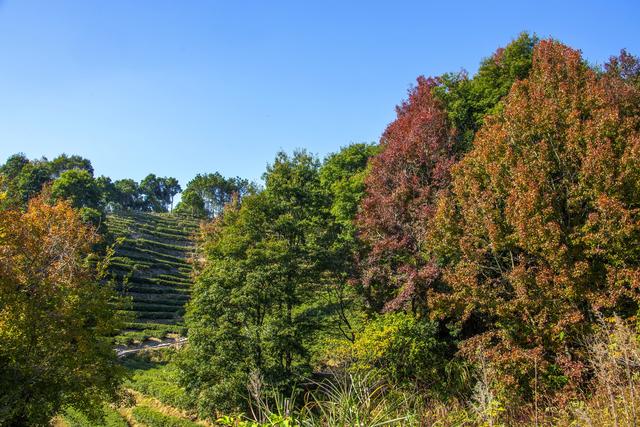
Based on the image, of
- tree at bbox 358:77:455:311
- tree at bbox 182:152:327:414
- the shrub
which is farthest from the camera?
the shrub

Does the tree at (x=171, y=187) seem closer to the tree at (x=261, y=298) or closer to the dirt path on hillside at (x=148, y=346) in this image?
the dirt path on hillside at (x=148, y=346)

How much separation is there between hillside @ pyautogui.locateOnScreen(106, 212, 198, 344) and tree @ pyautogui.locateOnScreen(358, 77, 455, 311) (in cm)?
2255

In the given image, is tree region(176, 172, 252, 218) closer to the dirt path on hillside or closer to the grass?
the dirt path on hillside

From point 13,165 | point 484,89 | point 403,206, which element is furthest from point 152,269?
point 484,89

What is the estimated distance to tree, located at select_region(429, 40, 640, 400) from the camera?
12719 mm

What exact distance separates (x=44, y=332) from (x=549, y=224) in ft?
52.8

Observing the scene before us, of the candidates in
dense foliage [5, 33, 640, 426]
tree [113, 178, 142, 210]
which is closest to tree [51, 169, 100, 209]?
tree [113, 178, 142, 210]

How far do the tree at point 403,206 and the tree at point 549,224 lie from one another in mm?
1862

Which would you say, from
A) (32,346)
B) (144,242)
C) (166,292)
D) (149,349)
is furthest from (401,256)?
(144,242)

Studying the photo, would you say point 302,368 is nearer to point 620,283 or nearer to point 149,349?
point 620,283

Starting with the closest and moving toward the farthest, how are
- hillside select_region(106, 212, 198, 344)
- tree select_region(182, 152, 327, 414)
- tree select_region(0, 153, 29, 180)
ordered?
tree select_region(182, 152, 327, 414) < hillside select_region(106, 212, 198, 344) < tree select_region(0, 153, 29, 180)

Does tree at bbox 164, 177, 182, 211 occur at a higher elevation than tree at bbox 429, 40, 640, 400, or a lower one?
higher

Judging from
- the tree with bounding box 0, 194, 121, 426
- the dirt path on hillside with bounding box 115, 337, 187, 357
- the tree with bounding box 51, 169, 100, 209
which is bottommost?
the dirt path on hillside with bounding box 115, 337, 187, 357

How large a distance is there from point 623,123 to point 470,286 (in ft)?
23.8
